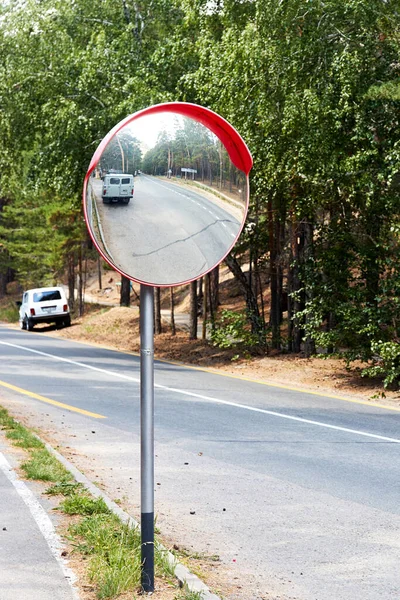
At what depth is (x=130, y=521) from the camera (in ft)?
21.6

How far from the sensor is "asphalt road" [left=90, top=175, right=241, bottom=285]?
4805 millimetres

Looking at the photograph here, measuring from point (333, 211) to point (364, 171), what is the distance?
2740 mm

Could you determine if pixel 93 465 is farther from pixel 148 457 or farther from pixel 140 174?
pixel 140 174

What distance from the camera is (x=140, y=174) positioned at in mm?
4785

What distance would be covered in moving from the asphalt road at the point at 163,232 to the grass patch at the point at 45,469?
353 centimetres

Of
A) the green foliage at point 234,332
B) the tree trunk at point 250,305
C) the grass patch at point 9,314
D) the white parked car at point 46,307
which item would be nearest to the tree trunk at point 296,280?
the tree trunk at point 250,305

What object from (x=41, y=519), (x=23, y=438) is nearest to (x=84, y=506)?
(x=41, y=519)

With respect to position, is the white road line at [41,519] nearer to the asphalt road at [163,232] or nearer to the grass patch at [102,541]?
the grass patch at [102,541]

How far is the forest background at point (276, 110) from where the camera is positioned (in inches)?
623

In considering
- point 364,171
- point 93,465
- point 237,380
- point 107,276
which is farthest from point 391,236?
point 107,276

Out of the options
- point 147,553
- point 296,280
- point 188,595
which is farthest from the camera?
point 296,280

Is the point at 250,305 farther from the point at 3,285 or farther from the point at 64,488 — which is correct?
the point at 3,285

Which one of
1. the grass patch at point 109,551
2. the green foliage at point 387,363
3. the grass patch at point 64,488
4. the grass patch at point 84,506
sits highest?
the grass patch at point 109,551

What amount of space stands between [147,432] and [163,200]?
4.16 feet
